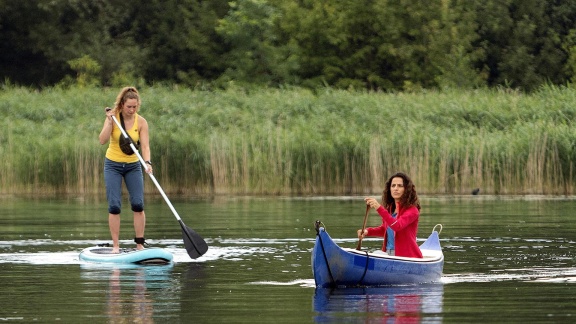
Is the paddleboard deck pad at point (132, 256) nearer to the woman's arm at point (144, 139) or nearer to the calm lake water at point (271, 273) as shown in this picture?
the calm lake water at point (271, 273)

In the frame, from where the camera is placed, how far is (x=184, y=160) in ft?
89.7

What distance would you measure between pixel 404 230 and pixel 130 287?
2.20 m

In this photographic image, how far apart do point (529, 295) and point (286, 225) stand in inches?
330

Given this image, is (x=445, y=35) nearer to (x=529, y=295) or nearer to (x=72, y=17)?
(x=72, y=17)

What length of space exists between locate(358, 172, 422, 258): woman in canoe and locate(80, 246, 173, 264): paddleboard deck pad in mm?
2490

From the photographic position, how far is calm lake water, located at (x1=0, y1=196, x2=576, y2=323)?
9172 millimetres

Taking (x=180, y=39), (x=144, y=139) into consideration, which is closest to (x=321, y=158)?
(x=144, y=139)

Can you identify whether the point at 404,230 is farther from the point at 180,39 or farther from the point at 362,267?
the point at 180,39

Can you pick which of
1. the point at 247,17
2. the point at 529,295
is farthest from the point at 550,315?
the point at 247,17

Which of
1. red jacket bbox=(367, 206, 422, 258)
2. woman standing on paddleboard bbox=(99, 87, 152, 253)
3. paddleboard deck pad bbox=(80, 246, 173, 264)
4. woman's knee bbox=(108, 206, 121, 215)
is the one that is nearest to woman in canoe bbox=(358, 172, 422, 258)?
red jacket bbox=(367, 206, 422, 258)

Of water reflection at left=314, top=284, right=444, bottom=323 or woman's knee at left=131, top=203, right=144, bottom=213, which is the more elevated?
woman's knee at left=131, top=203, right=144, bottom=213

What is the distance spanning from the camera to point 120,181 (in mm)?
13758

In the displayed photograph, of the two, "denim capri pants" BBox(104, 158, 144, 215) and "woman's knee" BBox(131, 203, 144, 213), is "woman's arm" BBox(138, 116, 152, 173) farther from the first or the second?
"woman's knee" BBox(131, 203, 144, 213)

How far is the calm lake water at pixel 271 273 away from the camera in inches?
361
